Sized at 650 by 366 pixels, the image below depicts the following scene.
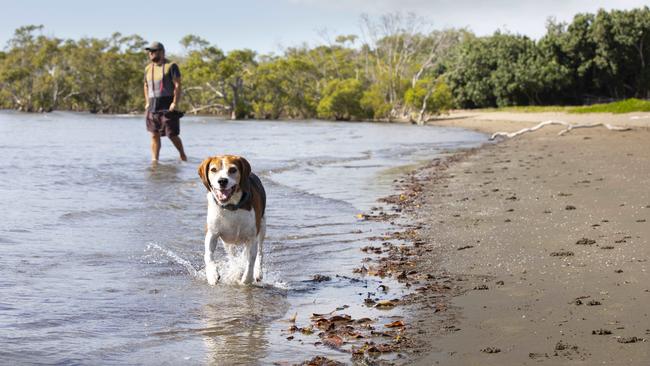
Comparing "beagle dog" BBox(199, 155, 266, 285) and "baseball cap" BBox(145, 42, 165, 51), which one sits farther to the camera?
"baseball cap" BBox(145, 42, 165, 51)

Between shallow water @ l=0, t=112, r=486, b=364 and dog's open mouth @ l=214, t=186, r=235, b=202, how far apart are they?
73 centimetres

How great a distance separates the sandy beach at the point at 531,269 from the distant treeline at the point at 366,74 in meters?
49.8

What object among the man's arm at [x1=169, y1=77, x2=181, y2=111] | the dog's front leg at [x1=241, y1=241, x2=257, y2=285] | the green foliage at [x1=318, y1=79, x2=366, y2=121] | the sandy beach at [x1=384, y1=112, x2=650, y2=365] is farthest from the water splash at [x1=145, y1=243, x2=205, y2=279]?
the green foliage at [x1=318, y1=79, x2=366, y2=121]

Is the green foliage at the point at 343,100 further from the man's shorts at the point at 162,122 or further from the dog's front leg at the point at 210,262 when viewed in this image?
the dog's front leg at the point at 210,262

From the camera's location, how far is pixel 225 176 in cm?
611

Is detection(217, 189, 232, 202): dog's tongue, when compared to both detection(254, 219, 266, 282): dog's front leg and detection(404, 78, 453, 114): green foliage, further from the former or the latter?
detection(404, 78, 453, 114): green foliage

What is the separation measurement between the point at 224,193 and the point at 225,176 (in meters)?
0.16

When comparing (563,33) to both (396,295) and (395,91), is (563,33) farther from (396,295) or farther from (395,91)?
(396,295)

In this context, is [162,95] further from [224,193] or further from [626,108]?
[626,108]

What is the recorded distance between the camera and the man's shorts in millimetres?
15625

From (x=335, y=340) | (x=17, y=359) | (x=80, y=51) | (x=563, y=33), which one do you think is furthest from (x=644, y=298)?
(x=80, y=51)

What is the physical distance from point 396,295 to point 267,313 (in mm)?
1015

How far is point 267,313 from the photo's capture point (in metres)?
5.44

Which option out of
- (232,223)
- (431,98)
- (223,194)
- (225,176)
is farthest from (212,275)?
(431,98)
